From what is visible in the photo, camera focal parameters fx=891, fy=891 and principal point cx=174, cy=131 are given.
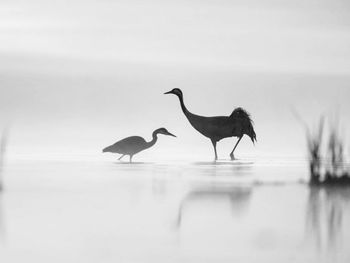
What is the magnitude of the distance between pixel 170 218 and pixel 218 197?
123 cm

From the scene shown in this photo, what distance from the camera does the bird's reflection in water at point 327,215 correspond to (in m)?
6.21

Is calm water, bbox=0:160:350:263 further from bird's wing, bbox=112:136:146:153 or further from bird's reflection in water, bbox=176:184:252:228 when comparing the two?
bird's wing, bbox=112:136:146:153

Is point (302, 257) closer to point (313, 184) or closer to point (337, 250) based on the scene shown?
point (337, 250)

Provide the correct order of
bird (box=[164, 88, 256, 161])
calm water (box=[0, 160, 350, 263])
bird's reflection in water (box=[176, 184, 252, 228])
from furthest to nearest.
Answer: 1. bird (box=[164, 88, 256, 161])
2. bird's reflection in water (box=[176, 184, 252, 228])
3. calm water (box=[0, 160, 350, 263])

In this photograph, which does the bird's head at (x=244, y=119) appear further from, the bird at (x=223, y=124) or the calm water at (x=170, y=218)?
the calm water at (x=170, y=218)

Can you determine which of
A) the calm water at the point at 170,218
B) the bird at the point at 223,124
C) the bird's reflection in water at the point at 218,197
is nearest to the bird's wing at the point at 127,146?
the bird at the point at 223,124

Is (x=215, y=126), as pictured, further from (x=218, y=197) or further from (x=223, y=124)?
(x=218, y=197)

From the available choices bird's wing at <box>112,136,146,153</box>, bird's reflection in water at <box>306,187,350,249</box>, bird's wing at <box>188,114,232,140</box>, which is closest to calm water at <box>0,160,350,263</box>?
bird's reflection in water at <box>306,187,350,249</box>

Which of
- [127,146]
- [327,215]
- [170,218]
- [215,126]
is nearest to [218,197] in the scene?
[170,218]

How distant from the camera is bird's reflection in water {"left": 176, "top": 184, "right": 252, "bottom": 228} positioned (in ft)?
24.5

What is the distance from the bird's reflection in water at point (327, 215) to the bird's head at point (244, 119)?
484 cm

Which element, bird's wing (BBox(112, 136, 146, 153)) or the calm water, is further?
bird's wing (BBox(112, 136, 146, 153))

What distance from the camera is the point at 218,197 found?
322 inches

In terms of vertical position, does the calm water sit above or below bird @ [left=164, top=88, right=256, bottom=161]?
below
